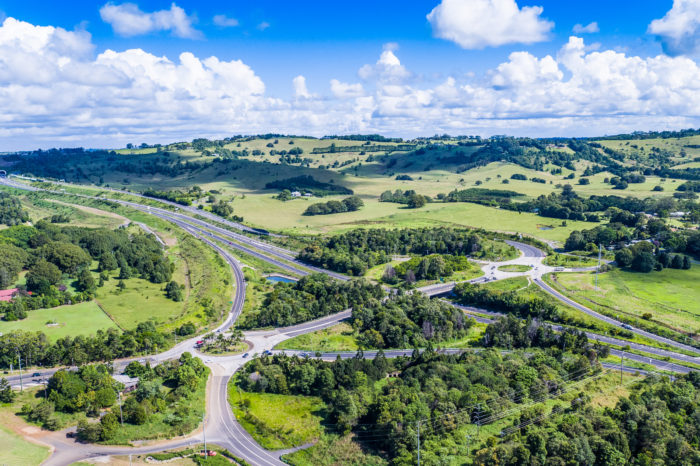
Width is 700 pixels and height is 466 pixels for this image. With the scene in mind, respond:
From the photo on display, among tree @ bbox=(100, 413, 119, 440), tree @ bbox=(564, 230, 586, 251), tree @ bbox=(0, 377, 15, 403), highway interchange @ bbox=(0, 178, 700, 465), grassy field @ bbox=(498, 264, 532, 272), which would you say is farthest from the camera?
tree @ bbox=(564, 230, 586, 251)

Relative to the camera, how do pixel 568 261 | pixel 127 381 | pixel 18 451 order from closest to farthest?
pixel 18 451
pixel 127 381
pixel 568 261

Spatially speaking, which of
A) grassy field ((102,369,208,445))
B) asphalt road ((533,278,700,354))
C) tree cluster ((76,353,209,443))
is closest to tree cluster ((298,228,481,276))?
asphalt road ((533,278,700,354))

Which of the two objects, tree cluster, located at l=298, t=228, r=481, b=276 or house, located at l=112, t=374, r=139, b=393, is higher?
tree cluster, located at l=298, t=228, r=481, b=276

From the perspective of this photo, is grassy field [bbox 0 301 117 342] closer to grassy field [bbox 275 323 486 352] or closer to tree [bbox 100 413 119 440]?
tree [bbox 100 413 119 440]

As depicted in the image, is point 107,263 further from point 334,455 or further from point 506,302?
point 506,302

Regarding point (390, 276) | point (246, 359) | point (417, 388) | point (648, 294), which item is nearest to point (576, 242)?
point (648, 294)

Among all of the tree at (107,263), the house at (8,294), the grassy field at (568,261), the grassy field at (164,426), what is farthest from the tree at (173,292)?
the grassy field at (568,261)

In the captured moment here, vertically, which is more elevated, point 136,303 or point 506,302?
point 136,303
